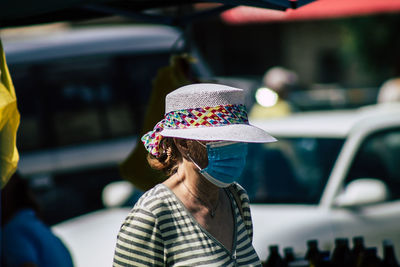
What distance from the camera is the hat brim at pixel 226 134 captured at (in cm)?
201

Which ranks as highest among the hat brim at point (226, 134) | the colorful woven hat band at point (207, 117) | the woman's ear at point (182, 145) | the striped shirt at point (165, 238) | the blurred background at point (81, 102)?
the colorful woven hat band at point (207, 117)

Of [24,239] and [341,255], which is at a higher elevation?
[24,239]

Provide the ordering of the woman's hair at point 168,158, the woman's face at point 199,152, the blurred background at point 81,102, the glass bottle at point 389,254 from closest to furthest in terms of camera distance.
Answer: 1. the woman's face at point 199,152
2. the woman's hair at point 168,158
3. the glass bottle at point 389,254
4. the blurred background at point 81,102

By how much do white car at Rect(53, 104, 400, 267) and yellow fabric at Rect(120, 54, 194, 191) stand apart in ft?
3.63

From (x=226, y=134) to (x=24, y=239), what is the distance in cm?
162

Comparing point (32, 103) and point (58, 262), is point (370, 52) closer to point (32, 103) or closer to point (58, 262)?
point (32, 103)

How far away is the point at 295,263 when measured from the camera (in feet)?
9.61

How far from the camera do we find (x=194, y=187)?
2182 millimetres

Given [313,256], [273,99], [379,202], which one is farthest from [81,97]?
[313,256]

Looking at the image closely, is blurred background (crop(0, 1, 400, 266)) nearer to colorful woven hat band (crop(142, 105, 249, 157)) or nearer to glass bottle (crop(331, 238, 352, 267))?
glass bottle (crop(331, 238, 352, 267))

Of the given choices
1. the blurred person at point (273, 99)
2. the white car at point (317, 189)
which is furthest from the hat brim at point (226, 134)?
the blurred person at point (273, 99)

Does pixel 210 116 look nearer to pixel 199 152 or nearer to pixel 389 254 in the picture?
pixel 199 152

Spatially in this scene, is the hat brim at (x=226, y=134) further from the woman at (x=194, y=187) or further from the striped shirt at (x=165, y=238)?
the striped shirt at (x=165, y=238)

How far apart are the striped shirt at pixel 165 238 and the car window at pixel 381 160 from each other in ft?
8.35
